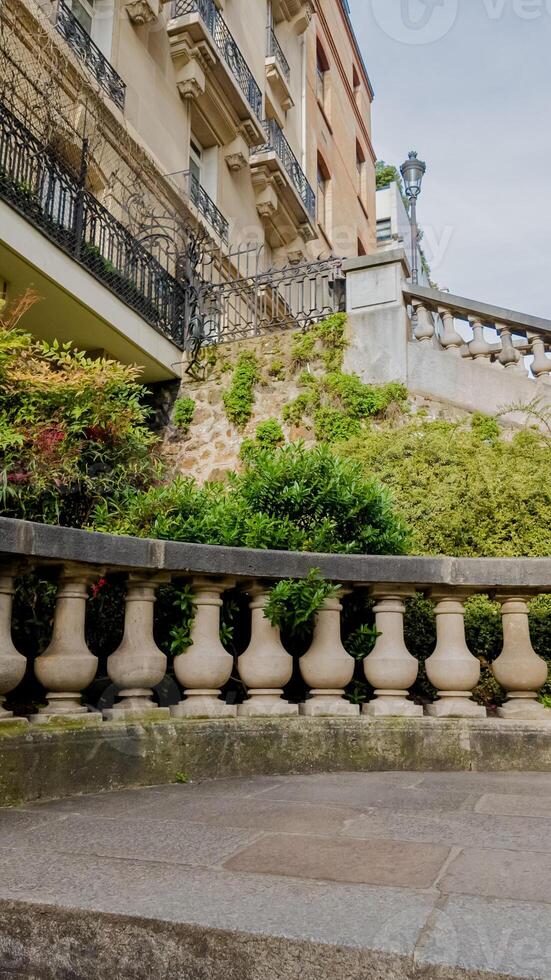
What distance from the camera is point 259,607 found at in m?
3.60

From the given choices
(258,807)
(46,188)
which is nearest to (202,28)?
(46,188)

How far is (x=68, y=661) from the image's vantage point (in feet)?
9.75

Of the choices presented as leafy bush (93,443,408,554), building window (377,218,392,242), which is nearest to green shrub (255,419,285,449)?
leafy bush (93,443,408,554)

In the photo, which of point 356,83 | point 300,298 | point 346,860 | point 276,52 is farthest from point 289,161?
point 346,860

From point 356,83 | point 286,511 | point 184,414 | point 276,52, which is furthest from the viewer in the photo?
point 356,83

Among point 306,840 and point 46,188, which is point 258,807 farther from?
point 46,188

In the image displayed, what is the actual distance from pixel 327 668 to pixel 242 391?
6.96m

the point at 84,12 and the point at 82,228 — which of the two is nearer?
the point at 82,228

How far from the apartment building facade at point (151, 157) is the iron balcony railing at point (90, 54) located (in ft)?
0.09

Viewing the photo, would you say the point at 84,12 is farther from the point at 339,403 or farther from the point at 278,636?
the point at 278,636

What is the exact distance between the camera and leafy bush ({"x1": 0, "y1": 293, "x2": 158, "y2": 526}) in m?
5.00

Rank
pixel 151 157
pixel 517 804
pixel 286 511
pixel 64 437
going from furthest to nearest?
pixel 151 157
pixel 64 437
pixel 286 511
pixel 517 804

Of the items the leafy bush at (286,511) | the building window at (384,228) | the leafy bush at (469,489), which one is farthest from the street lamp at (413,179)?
the building window at (384,228)

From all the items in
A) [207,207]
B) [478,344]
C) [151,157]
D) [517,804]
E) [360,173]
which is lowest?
[517,804]
